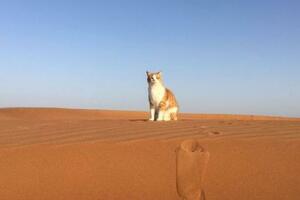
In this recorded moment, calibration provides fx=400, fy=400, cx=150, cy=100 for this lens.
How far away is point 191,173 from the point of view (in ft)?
8.98

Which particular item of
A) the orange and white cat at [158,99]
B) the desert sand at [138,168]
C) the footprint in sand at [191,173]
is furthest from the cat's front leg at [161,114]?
the footprint in sand at [191,173]

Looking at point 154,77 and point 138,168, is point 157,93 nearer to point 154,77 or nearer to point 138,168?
point 154,77

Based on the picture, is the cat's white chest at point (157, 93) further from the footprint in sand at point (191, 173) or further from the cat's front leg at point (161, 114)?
the footprint in sand at point (191, 173)

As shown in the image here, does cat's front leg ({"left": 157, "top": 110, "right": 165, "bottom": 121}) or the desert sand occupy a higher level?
cat's front leg ({"left": 157, "top": 110, "right": 165, "bottom": 121})

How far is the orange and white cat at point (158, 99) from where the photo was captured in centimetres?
683

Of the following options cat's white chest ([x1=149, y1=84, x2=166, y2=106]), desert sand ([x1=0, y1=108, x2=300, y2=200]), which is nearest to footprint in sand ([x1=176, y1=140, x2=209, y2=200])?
desert sand ([x1=0, y1=108, x2=300, y2=200])

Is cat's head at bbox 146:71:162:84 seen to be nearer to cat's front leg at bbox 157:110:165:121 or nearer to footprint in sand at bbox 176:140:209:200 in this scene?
cat's front leg at bbox 157:110:165:121

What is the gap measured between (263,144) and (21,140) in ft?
6.40

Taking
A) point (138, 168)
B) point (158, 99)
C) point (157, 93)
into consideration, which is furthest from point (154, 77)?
point (138, 168)

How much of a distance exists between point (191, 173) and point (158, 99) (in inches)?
165

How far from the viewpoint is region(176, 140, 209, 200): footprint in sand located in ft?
8.80

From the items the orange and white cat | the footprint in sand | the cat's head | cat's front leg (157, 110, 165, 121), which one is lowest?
the footprint in sand

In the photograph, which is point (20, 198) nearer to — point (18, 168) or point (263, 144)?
point (18, 168)

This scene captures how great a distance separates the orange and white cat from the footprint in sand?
3891 millimetres
